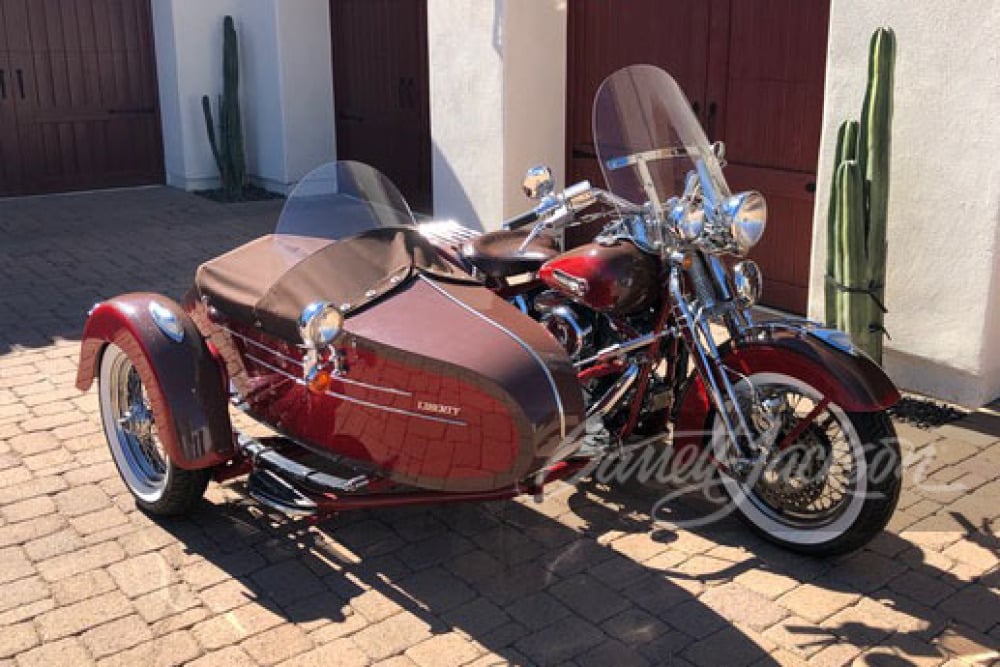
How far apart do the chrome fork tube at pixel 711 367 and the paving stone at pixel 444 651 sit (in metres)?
1.21

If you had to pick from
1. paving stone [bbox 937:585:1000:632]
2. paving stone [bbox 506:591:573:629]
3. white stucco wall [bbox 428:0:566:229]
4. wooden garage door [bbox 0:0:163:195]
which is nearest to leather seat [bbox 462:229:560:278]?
paving stone [bbox 506:591:573:629]

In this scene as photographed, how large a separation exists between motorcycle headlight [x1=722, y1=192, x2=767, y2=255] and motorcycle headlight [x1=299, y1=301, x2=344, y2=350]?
4.53ft

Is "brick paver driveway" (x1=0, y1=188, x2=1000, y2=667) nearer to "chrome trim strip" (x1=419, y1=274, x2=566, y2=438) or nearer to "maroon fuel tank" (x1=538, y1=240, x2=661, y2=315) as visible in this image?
"chrome trim strip" (x1=419, y1=274, x2=566, y2=438)

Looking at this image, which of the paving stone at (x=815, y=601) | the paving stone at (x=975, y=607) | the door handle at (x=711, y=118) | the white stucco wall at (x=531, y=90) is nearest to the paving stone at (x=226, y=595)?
the paving stone at (x=815, y=601)

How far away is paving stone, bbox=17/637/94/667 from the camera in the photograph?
3.33 metres

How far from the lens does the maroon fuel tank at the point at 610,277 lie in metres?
3.96

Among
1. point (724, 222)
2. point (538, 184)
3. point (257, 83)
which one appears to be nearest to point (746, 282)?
point (724, 222)

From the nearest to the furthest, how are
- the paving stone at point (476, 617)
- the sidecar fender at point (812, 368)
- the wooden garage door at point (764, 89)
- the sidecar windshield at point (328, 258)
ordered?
1. the paving stone at point (476, 617)
2. the sidecar fender at point (812, 368)
3. the sidecar windshield at point (328, 258)
4. the wooden garage door at point (764, 89)

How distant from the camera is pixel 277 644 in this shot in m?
3.42

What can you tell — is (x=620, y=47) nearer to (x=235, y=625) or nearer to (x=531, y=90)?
(x=531, y=90)

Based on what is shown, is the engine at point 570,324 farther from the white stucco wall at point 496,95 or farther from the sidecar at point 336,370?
the white stucco wall at point 496,95

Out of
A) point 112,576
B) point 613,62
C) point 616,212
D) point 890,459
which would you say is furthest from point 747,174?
point 112,576

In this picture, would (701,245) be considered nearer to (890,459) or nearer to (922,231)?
(890,459)

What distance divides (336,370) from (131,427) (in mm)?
1201
